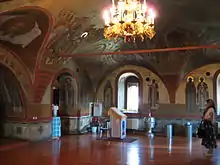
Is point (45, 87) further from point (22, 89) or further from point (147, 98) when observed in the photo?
point (147, 98)

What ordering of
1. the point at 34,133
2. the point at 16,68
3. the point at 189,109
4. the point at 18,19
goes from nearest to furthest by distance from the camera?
the point at 18,19, the point at 16,68, the point at 34,133, the point at 189,109

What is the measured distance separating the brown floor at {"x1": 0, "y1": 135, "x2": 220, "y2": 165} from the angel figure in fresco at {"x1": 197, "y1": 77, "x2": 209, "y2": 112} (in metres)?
3.19

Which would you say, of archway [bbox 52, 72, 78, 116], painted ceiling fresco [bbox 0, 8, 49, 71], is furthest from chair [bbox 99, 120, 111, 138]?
painted ceiling fresco [bbox 0, 8, 49, 71]

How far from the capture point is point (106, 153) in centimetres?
938

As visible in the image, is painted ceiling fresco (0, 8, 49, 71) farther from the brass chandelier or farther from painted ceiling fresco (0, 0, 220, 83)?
the brass chandelier

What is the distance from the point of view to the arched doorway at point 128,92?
1600 centimetres

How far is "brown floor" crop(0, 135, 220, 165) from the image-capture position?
26.7 ft

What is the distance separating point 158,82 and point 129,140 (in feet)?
13.4

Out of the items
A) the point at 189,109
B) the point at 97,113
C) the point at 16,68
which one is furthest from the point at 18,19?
the point at 189,109

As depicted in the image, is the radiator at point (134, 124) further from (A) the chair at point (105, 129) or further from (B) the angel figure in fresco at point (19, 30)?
(B) the angel figure in fresco at point (19, 30)

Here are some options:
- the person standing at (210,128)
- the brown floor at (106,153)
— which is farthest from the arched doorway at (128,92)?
the person standing at (210,128)

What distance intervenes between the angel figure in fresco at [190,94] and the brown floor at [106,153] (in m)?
3.10

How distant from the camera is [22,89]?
1124 cm

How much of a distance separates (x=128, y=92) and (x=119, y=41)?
4.45 meters
